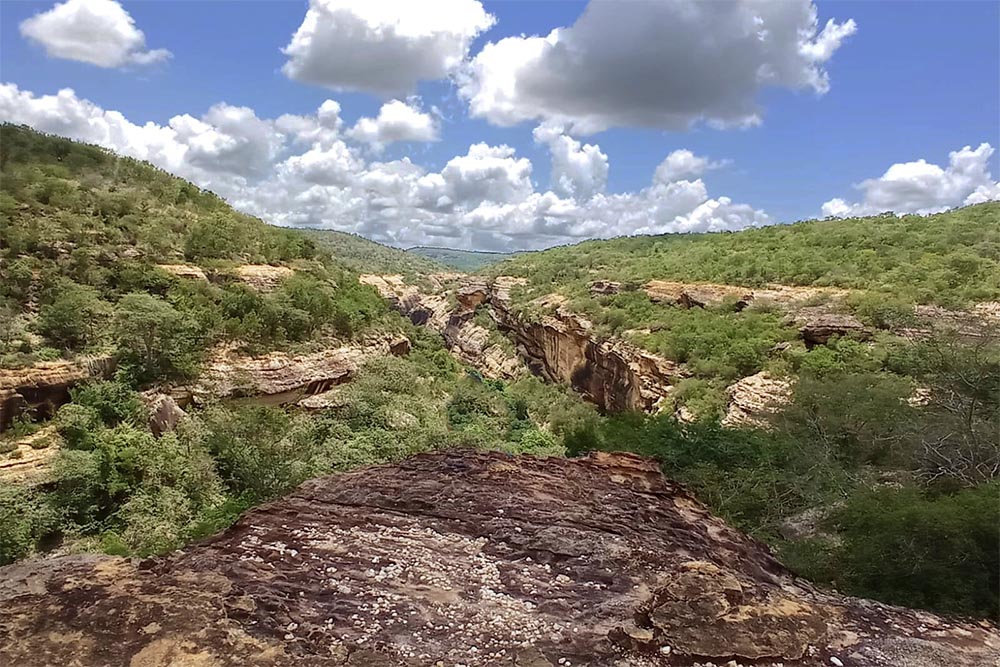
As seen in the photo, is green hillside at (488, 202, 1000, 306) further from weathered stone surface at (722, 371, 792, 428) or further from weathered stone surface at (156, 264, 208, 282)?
weathered stone surface at (156, 264, 208, 282)

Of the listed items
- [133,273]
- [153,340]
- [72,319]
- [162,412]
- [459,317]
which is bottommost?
[162,412]

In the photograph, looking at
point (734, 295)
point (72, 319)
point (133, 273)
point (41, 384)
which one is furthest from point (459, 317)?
point (41, 384)

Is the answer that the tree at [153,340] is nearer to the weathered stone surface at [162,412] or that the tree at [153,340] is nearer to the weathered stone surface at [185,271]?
the weathered stone surface at [162,412]

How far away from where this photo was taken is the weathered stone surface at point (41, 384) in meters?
13.1

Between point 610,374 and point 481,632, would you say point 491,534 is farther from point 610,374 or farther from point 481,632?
point 610,374

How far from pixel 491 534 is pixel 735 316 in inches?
822

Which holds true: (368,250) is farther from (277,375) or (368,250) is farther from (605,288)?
(277,375)

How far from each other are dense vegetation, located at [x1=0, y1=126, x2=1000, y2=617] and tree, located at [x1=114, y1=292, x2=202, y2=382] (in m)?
0.06

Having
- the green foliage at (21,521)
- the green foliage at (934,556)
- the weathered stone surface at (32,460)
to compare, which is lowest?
the green foliage at (21,521)

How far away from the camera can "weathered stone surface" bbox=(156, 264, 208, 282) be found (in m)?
20.2

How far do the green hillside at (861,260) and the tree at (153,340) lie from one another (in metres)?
23.8

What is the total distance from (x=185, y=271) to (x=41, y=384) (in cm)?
750

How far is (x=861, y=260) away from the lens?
27.5m

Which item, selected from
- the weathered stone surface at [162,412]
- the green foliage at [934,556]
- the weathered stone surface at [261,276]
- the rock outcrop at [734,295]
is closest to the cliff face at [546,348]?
the rock outcrop at [734,295]
